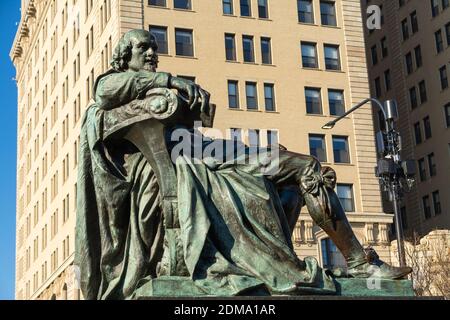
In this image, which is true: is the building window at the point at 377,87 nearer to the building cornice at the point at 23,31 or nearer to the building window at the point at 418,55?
the building window at the point at 418,55

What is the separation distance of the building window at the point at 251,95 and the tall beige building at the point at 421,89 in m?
16.5

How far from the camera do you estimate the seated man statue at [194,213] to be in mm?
7859

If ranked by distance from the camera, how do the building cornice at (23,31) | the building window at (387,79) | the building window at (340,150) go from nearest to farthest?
1. the building window at (340,150)
2. the building window at (387,79)
3. the building cornice at (23,31)

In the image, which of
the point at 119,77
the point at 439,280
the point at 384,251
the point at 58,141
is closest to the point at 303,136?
the point at 384,251

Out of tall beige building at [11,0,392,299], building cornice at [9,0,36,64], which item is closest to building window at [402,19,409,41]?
tall beige building at [11,0,392,299]

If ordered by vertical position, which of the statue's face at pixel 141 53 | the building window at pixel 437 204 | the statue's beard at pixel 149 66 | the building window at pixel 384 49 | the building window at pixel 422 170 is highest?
the building window at pixel 384 49

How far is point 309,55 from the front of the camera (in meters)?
55.8

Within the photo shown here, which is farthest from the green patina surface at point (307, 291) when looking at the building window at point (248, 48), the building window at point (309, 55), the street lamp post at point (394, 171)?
the building window at point (309, 55)

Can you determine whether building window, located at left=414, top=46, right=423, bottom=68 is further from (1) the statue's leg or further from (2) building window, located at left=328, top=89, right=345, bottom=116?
(1) the statue's leg

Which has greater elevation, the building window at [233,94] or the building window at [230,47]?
the building window at [230,47]

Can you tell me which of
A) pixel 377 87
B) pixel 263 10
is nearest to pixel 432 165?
pixel 377 87

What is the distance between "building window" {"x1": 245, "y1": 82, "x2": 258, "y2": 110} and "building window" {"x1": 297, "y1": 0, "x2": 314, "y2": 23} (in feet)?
17.9

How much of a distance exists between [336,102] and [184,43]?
978 cm
